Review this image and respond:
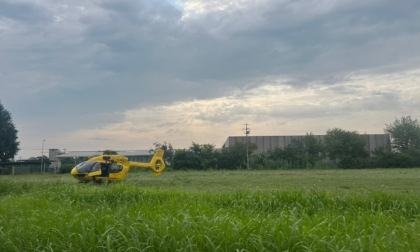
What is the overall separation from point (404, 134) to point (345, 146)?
36.9 feet

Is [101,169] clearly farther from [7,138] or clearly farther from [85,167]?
[7,138]

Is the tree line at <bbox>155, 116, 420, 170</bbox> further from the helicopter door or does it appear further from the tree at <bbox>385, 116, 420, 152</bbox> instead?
the helicopter door

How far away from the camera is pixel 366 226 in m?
5.54

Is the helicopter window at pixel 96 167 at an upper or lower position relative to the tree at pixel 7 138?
lower

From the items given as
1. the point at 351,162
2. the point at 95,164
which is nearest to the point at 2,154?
the point at 95,164

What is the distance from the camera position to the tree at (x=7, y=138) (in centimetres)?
5144

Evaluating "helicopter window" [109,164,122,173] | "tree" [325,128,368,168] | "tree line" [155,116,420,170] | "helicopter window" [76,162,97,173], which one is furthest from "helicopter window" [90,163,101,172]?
"tree" [325,128,368,168]

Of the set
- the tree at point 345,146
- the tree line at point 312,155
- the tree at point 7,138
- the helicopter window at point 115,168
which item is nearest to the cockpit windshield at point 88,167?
the helicopter window at point 115,168

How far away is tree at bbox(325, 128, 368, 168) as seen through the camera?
54188 mm

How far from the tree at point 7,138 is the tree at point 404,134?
166ft

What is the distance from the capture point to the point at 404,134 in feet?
195

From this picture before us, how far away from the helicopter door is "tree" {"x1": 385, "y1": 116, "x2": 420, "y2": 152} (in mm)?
46074

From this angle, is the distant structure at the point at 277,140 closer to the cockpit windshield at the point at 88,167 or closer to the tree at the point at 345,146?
the tree at the point at 345,146

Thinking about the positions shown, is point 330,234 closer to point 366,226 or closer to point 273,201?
point 366,226
